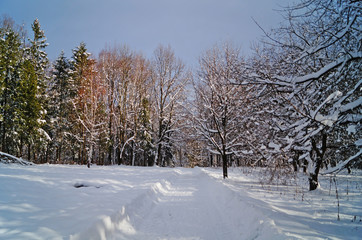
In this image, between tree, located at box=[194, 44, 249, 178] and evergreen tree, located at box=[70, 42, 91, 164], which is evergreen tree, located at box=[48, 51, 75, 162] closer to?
evergreen tree, located at box=[70, 42, 91, 164]

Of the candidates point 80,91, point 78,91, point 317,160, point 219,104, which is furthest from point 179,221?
point 78,91

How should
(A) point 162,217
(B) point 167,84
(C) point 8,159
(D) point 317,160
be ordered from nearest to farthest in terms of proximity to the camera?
(A) point 162,217 < (D) point 317,160 < (C) point 8,159 < (B) point 167,84

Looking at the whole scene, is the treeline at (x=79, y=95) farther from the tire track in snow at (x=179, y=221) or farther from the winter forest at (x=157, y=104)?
the tire track in snow at (x=179, y=221)

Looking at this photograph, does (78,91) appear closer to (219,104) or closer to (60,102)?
(60,102)

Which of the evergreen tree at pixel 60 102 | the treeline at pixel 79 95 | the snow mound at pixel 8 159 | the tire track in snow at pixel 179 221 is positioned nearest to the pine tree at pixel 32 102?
the treeline at pixel 79 95

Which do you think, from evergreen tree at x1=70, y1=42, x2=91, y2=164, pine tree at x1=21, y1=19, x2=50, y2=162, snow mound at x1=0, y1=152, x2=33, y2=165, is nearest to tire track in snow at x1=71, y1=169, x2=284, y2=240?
snow mound at x1=0, y1=152, x2=33, y2=165

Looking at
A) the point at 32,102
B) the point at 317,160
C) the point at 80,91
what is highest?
the point at 80,91

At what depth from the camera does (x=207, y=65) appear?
12.5m

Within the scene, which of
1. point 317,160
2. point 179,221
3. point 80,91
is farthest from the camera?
point 80,91

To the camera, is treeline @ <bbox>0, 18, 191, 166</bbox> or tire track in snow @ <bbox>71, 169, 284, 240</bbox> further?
treeline @ <bbox>0, 18, 191, 166</bbox>

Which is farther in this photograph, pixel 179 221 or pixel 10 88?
pixel 10 88

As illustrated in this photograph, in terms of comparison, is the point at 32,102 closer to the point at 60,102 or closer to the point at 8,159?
the point at 60,102

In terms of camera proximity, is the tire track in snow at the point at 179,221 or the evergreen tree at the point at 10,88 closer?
the tire track in snow at the point at 179,221

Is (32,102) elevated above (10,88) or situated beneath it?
situated beneath
